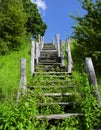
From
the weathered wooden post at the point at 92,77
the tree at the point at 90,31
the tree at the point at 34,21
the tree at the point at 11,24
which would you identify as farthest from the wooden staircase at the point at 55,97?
the tree at the point at 34,21

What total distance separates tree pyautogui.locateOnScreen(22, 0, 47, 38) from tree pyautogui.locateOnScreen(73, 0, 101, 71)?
1483 centimetres

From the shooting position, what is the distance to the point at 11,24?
21328 millimetres

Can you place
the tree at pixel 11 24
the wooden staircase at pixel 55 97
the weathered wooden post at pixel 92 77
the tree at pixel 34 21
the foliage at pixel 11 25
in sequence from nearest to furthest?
the wooden staircase at pixel 55 97, the weathered wooden post at pixel 92 77, the foliage at pixel 11 25, the tree at pixel 11 24, the tree at pixel 34 21

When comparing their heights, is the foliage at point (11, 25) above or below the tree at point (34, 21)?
below

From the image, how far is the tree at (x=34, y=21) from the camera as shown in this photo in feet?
106

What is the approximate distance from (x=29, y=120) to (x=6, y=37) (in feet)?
43.8

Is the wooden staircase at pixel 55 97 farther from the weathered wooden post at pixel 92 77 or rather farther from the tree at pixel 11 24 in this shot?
the tree at pixel 11 24

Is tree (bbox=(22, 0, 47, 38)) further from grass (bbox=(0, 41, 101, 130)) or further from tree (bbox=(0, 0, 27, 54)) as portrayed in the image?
grass (bbox=(0, 41, 101, 130))

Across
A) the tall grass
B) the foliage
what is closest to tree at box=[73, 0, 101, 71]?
the tall grass

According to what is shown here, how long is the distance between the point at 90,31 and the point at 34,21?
17010mm

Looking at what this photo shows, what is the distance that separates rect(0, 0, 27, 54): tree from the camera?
825 inches

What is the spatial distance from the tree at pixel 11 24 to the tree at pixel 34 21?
32.5ft

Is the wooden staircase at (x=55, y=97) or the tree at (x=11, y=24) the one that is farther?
the tree at (x=11, y=24)

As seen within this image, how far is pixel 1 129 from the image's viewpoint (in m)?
7.51
